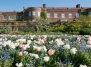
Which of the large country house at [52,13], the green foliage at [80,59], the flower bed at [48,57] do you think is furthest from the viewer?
the large country house at [52,13]

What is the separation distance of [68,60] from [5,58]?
4.47ft

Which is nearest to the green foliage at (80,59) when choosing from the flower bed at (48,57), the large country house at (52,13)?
the flower bed at (48,57)

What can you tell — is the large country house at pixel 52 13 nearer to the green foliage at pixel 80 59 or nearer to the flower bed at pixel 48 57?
the flower bed at pixel 48 57

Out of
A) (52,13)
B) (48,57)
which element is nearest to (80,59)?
(48,57)

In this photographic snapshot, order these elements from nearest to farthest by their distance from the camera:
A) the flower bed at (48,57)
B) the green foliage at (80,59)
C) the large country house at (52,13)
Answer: the flower bed at (48,57)
the green foliage at (80,59)
the large country house at (52,13)

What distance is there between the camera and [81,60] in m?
6.39

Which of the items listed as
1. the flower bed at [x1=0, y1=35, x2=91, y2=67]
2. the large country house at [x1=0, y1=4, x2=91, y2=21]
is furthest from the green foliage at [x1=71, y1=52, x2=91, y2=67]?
the large country house at [x1=0, y1=4, x2=91, y2=21]

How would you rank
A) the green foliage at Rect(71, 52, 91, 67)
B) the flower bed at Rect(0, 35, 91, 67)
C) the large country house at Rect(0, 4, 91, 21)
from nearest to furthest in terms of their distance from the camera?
the flower bed at Rect(0, 35, 91, 67)
the green foliage at Rect(71, 52, 91, 67)
the large country house at Rect(0, 4, 91, 21)

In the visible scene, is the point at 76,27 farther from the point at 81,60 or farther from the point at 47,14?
the point at 47,14

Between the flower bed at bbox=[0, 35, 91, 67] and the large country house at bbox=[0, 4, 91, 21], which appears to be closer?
the flower bed at bbox=[0, 35, 91, 67]

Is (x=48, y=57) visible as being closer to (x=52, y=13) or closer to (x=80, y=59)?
(x=80, y=59)

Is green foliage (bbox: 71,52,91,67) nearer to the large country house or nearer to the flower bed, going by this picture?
the flower bed

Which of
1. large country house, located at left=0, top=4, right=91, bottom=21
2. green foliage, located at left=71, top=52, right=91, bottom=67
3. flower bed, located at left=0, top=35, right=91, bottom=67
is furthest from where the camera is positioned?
large country house, located at left=0, top=4, right=91, bottom=21

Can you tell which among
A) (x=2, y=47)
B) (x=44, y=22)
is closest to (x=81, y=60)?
(x=2, y=47)
